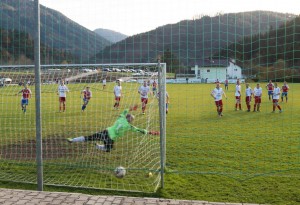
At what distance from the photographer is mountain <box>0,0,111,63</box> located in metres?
7.47

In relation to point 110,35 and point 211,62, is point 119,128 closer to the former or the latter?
point 110,35

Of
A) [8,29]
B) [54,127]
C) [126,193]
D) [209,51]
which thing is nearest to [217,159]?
[209,51]

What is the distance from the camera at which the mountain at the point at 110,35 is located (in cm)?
736

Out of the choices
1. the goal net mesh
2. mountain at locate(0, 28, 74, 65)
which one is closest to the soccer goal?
the goal net mesh

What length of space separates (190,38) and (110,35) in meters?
1.71

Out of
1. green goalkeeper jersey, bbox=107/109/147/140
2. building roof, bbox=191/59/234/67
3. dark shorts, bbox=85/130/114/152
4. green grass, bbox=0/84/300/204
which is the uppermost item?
building roof, bbox=191/59/234/67

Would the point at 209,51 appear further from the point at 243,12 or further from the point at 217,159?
the point at 217,159

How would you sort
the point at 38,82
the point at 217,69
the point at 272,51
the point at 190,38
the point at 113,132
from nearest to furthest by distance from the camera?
the point at 38,82
the point at 272,51
the point at 190,38
the point at 113,132
the point at 217,69

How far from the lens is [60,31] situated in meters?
7.91

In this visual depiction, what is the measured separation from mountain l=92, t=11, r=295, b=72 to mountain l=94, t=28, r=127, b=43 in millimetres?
115

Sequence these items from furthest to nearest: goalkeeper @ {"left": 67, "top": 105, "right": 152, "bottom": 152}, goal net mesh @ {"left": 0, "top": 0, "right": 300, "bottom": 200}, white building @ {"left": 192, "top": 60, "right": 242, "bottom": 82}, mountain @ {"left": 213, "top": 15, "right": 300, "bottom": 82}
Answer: white building @ {"left": 192, "top": 60, "right": 242, "bottom": 82} < goalkeeper @ {"left": 67, "top": 105, "right": 152, "bottom": 152} < mountain @ {"left": 213, "top": 15, "right": 300, "bottom": 82} < goal net mesh @ {"left": 0, "top": 0, "right": 300, "bottom": 200}

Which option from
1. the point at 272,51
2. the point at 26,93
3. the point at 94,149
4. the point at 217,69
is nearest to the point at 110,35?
the point at 94,149

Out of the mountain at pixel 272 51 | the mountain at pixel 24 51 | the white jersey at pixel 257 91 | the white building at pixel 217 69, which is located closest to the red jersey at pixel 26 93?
the mountain at pixel 24 51

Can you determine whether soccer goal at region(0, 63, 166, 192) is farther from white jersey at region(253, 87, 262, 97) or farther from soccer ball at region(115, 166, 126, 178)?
white jersey at region(253, 87, 262, 97)
